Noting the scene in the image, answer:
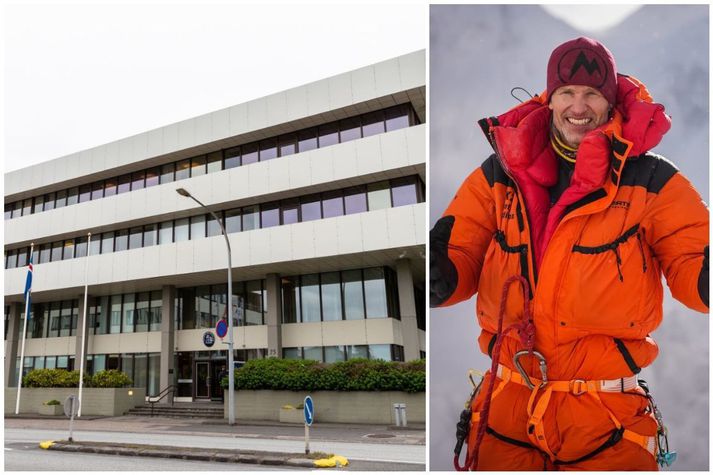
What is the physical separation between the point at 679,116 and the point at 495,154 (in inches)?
41.4

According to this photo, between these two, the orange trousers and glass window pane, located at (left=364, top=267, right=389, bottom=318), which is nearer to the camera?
the orange trousers

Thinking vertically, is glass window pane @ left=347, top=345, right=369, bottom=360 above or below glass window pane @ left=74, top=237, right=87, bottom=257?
below

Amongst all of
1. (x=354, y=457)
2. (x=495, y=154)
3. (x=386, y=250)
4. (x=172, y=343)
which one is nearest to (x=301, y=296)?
(x=386, y=250)

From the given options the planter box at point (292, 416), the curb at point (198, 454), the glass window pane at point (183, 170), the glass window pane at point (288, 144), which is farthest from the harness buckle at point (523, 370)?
the glass window pane at point (183, 170)

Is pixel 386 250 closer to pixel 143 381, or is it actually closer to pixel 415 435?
pixel 415 435

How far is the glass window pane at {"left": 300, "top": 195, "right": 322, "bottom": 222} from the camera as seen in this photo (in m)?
21.9

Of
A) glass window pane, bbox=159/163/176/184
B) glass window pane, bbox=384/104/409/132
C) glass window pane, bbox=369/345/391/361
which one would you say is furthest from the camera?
glass window pane, bbox=159/163/176/184

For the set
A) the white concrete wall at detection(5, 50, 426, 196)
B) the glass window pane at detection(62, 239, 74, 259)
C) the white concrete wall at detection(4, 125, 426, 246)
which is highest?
the white concrete wall at detection(5, 50, 426, 196)

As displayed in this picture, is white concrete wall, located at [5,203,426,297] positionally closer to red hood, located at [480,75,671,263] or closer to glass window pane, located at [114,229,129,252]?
glass window pane, located at [114,229,129,252]

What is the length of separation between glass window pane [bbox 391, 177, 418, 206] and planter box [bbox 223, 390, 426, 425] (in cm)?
656

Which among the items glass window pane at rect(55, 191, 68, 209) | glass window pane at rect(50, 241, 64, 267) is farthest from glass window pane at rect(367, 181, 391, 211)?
glass window pane at rect(55, 191, 68, 209)

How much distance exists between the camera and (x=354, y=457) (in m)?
11.1

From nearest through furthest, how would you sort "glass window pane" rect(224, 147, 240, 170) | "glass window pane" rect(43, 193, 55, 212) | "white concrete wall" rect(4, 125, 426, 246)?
"white concrete wall" rect(4, 125, 426, 246) → "glass window pane" rect(224, 147, 240, 170) → "glass window pane" rect(43, 193, 55, 212)

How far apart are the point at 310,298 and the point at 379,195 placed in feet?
16.3
